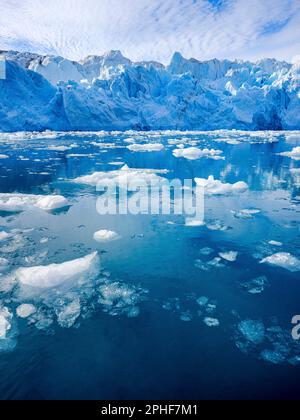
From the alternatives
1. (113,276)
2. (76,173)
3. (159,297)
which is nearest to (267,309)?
(159,297)

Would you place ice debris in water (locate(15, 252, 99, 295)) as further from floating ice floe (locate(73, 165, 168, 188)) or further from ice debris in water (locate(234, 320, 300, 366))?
floating ice floe (locate(73, 165, 168, 188))

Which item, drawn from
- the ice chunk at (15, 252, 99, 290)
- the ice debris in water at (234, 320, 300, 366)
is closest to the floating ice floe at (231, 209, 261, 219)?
the ice debris in water at (234, 320, 300, 366)

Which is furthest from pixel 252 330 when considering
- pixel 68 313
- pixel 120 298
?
pixel 68 313

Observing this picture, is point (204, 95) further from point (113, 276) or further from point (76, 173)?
point (113, 276)

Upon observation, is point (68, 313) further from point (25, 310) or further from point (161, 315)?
point (161, 315)

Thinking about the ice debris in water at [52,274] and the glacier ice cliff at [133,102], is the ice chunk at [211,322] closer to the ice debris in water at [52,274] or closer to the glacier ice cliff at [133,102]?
the ice debris in water at [52,274]

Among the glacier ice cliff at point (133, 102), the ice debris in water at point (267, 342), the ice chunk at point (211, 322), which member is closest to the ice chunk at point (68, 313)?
the ice chunk at point (211, 322)
